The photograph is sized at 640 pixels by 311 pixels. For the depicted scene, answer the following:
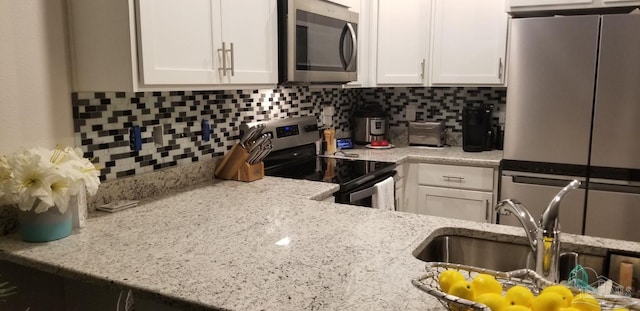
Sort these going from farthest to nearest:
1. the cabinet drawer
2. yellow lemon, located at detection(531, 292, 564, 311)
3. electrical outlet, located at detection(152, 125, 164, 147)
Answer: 1. the cabinet drawer
2. electrical outlet, located at detection(152, 125, 164, 147)
3. yellow lemon, located at detection(531, 292, 564, 311)

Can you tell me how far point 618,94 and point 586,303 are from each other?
2.17 meters

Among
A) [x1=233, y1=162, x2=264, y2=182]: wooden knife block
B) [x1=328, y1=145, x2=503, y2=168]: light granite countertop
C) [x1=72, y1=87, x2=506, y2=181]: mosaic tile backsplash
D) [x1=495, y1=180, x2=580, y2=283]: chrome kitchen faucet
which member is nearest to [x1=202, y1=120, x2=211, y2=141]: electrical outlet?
[x1=72, y1=87, x2=506, y2=181]: mosaic tile backsplash

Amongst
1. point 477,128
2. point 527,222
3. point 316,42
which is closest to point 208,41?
point 316,42

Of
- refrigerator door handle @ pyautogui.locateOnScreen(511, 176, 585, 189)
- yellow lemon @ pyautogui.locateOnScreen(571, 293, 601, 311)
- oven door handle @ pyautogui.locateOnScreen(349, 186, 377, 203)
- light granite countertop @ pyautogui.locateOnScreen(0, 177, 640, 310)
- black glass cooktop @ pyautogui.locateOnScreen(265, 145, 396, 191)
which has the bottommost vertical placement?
oven door handle @ pyautogui.locateOnScreen(349, 186, 377, 203)

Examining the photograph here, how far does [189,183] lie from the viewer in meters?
2.25

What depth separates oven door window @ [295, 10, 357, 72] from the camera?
2428 millimetres

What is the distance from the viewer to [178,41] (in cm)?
172

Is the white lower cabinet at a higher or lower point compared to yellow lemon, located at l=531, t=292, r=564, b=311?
lower

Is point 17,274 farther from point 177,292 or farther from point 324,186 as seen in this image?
point 324,186

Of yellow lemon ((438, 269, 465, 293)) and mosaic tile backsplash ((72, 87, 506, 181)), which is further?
mosaic tile backsplash ((72, 87, 506, 181))

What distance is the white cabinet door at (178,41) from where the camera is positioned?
1587 mm

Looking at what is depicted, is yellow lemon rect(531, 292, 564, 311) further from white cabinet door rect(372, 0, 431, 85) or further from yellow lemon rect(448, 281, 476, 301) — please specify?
white cabinet door rect(372, 0, 431, 85)

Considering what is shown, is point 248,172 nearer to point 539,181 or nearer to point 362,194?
point 362,194

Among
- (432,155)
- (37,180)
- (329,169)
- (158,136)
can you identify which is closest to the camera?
(37,180)
